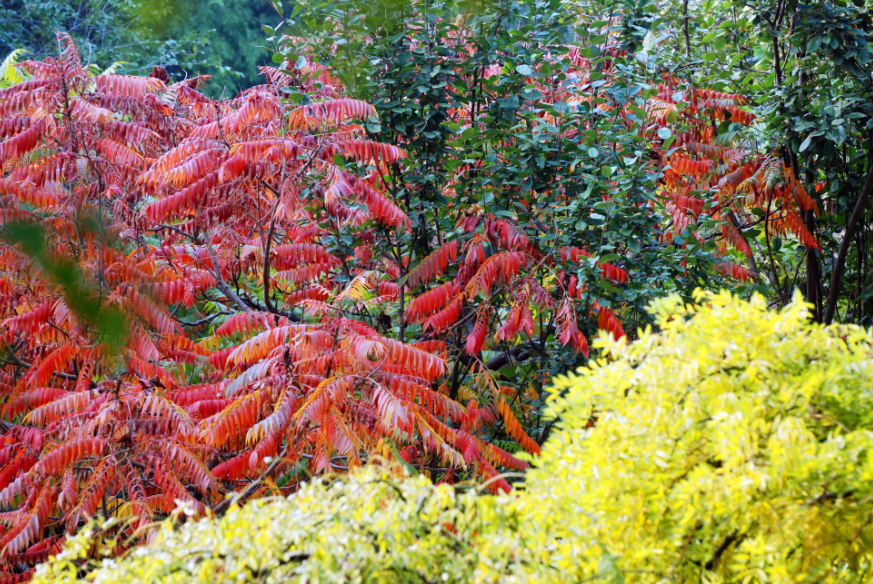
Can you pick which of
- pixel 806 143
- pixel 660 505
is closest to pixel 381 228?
pixel 806 143

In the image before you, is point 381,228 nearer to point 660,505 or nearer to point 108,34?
point 660,505

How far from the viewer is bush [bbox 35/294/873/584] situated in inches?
61.7

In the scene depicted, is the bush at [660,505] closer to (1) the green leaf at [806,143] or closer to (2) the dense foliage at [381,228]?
(2) the dense foliage at [381,228]

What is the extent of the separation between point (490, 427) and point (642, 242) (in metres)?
1.67

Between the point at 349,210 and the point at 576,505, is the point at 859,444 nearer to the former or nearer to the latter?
the point at 576,505

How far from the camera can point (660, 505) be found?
1723 millimetres

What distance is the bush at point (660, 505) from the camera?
1.57 metres

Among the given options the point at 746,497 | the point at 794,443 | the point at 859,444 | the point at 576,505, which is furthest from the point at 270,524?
the point at 859,444

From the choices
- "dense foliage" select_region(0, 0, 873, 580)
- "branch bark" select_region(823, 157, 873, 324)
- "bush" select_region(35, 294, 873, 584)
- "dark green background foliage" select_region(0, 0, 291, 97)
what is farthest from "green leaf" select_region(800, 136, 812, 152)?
"dark green background foliage" select_region(0, 0, 291, 97)

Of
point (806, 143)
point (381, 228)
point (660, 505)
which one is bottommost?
point (381, 228)

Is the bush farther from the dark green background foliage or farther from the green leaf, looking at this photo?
the dark green background foliage

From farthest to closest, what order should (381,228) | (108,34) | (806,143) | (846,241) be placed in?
(108,34) < (381,228) < (846,241) < (806,143)

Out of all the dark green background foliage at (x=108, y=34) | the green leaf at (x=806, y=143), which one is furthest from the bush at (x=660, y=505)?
the dark green background foliage at (x=108, y=34)

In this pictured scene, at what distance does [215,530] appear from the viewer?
1.67 metres
